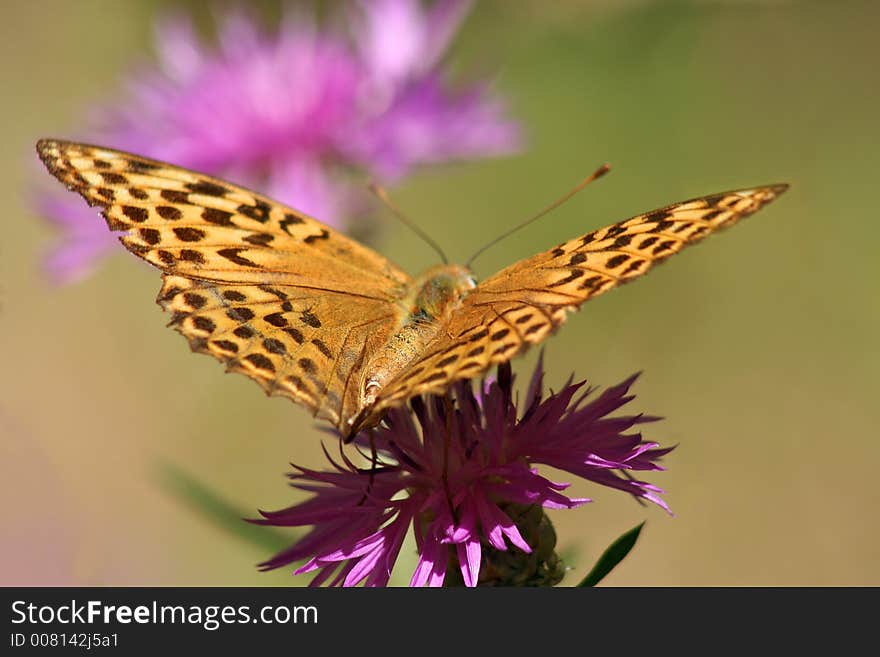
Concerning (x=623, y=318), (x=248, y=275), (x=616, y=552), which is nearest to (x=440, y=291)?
(x=248, y=275)

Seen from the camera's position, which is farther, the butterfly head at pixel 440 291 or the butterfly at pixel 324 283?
the butterfly head at pixel 440 291

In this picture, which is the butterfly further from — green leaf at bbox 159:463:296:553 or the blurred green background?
the blurred green background

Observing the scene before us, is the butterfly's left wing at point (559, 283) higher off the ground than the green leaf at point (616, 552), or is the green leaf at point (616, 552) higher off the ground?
the butterfly's left wing at point (559, 283)

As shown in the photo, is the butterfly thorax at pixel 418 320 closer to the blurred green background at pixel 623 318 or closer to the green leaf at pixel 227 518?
the green leaf at pixel 227 518

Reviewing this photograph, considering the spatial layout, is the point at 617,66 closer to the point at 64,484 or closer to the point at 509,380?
the point at 64,484

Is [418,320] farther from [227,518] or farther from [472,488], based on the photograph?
[227,518]

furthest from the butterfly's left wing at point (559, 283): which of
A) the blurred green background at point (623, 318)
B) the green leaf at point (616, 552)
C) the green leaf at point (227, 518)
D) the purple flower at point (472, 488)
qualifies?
the blurred green background at point (623, 318)

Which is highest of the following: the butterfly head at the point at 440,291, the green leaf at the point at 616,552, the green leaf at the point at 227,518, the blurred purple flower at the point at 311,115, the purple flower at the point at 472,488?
the blurred purple flower at the point at 311,115

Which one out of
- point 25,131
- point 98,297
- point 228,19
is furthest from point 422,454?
point 25,131
